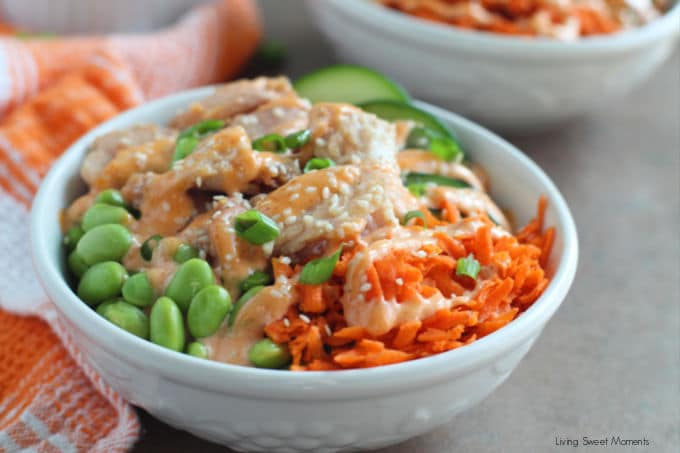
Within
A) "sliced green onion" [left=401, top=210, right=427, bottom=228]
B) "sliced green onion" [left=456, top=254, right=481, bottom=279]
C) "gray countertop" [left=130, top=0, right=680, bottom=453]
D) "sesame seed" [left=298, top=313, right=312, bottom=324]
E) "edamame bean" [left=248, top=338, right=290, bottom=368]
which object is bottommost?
"gray countertop" [left=130, top=0, right=680, bottom=453]

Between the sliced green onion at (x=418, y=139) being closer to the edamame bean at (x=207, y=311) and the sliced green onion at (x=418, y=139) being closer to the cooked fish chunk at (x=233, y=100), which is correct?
the cooked fish chunk at (x=233, y=100)

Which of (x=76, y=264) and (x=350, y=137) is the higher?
(x=350, y=137)

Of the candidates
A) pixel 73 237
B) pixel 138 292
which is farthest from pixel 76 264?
pixel 138 292

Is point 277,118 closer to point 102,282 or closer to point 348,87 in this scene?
point 348,87

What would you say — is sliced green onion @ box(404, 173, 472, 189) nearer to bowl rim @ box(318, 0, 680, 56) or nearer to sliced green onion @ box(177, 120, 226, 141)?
sliced green onion @ box(177, 120, 226, 141)

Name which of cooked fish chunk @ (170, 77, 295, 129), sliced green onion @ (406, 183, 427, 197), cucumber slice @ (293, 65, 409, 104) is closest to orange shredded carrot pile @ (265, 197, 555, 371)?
sliced green onion @ (406, 183, 427, 197)

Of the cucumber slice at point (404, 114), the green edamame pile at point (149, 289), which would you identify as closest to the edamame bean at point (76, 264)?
the green edamame pile at point (149, 289)
